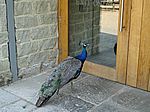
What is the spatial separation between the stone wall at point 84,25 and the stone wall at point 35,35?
265 mm

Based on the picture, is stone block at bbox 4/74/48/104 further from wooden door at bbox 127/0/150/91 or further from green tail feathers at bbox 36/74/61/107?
wooden door at bbox 127/0/150/91

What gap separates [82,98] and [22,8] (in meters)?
1.43

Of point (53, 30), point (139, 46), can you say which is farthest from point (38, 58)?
point (139, 46)

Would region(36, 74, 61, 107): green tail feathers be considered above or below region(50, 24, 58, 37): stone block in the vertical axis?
below

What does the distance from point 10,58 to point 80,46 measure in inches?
41.1

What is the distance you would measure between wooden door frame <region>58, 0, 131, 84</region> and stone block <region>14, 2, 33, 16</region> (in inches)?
21.4

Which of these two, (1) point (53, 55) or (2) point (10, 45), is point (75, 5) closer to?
(1) point (53, 55)

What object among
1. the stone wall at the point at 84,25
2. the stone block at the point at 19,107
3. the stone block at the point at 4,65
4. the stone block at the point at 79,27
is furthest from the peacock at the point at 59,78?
the stone block at the point at 4,65

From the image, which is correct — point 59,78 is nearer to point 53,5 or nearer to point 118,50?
point 118,50

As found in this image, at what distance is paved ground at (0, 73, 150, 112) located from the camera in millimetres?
2793

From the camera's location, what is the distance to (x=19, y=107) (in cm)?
281

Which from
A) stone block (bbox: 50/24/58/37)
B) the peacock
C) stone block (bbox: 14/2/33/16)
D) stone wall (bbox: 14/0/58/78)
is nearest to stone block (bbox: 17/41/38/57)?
stone wall (bbox: 14/0/58/78)

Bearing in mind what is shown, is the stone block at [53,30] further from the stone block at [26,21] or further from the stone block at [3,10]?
the stone block at [3,10]

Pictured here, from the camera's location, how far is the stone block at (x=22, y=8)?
328cm
